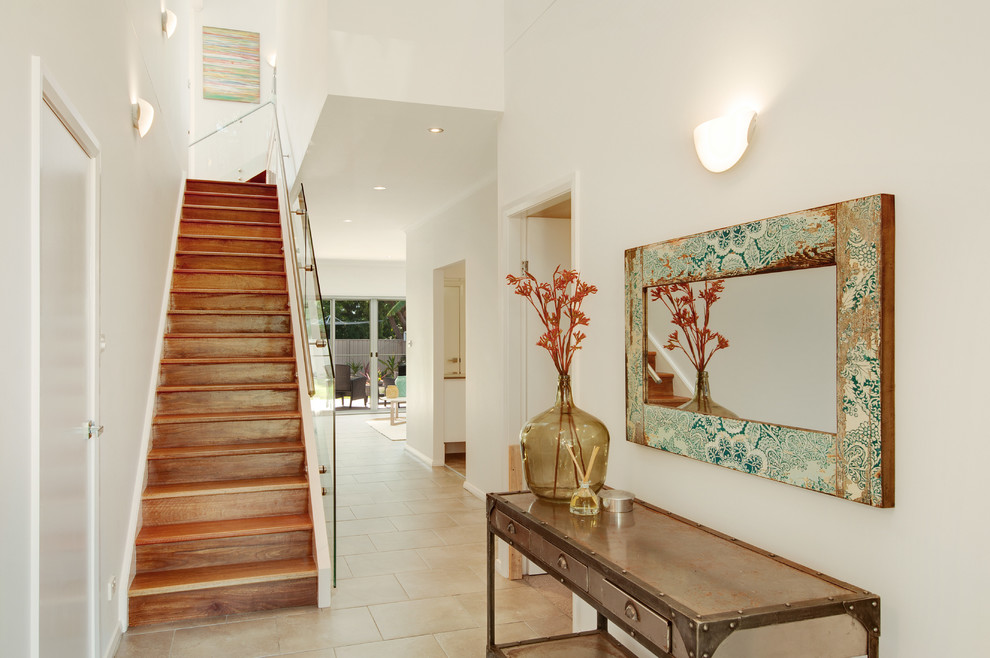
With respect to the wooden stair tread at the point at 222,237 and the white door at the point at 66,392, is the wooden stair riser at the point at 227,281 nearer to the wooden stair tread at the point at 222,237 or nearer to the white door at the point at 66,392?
the wooden stair tread at the point at 222,237

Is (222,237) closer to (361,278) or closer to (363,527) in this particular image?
(363,527)

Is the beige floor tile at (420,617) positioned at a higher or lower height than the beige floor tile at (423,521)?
higher

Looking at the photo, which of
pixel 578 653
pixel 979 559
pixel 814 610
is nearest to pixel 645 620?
pixel 814 610

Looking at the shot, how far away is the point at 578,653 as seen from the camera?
279 cm

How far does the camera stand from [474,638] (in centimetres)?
332

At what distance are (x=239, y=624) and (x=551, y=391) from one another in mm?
2151

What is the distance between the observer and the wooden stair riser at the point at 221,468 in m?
4.16

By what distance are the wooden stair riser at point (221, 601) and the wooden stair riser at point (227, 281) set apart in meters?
2.80

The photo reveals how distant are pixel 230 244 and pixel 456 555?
133 inches

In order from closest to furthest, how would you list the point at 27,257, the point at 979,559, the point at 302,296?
the point at 979,559 → the point at 27,257 → the point at 302,296

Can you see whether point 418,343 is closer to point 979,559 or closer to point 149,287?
point 149,287

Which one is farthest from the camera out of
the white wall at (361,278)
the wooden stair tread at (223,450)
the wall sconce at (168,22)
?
the white wall at (361,278)

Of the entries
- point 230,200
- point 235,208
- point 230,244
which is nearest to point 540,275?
point 230,244

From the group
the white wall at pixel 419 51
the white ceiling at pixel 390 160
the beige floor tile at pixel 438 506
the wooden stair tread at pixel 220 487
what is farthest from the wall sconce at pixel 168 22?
the beige floor tile at pixel 438 506
